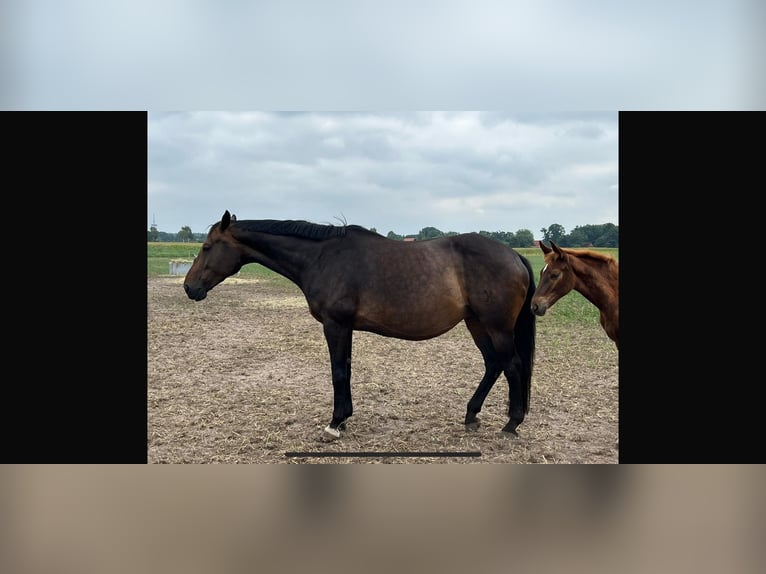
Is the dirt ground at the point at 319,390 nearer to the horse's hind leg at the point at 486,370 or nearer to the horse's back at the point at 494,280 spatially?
the horse's hind leg at the point at 486,370

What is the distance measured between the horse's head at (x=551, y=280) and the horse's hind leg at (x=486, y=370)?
0.64m

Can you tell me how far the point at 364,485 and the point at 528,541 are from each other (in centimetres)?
142

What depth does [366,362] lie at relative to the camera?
6031 mm

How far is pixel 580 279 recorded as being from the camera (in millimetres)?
4637

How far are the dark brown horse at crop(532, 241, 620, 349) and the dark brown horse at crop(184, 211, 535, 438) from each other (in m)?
0.33

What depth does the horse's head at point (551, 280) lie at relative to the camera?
450 cm

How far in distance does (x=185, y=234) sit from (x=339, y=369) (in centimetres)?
216

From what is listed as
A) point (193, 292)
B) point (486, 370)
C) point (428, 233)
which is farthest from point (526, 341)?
point (193, 292)

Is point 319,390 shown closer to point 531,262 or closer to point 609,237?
point 531,262

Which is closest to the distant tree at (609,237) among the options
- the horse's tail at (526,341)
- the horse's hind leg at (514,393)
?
the horse's tail at (526,341)

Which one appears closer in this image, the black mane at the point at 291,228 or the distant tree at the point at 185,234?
the black mane at the point at 291,228
